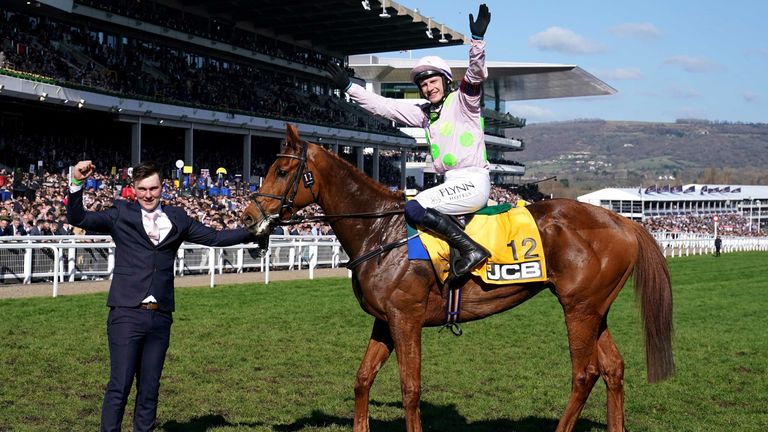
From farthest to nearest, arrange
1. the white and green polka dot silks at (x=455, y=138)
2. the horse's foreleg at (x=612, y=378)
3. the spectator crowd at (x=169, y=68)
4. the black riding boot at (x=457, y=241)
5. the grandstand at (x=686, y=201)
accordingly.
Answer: the grandstand at (x=686, y=201), the spectator crowd at (x=169, y=68), the horse's foreleg at (x=612, y=378), the white and green polka dot silks at (x=455, y=138), the black riding boot at (x=457, y=241)

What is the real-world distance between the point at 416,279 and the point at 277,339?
15.8 feet

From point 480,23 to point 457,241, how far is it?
1.25 meters

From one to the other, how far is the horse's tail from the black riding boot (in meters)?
1.33

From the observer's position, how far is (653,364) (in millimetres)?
5539

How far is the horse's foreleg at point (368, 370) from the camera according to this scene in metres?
4.97

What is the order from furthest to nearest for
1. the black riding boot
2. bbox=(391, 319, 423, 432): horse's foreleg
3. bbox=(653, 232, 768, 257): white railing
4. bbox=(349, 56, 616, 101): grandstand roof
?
1. bbox=(349, 56, 616, 101): grandstand roof
2. bbox=(653, 232, 768, 257): white railing
3. the black riding boot
4. bbox=(391, 319, 423, 432): horse's foreleg

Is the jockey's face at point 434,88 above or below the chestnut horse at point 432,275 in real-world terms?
above

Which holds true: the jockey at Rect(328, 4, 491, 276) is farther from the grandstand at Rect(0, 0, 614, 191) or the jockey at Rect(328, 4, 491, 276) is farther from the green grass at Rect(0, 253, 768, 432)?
the grandstand at Rect(0, 0, 614, 191)

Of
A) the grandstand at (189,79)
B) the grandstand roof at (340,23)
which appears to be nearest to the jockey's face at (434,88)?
the grandstand at (189,79)

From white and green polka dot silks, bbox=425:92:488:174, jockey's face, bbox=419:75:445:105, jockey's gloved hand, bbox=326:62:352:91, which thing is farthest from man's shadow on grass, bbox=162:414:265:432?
jockey's face, bbox=419:75:445:105

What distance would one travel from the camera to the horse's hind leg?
5.06 m

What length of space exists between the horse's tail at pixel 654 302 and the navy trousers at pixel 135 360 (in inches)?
121

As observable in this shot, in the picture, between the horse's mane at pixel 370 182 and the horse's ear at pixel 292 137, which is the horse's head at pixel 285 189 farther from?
the horse's mane at pixel 370 182

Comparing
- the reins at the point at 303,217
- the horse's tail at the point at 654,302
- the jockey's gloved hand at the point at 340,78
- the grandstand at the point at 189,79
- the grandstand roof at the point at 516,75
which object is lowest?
the horse's tail at the point at 654,302
